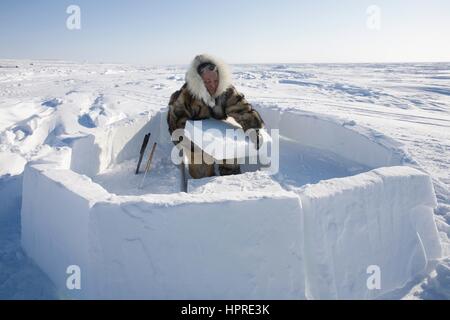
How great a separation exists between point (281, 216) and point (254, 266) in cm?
30

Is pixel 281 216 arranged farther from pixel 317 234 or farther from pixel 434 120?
→ pixel 434 120

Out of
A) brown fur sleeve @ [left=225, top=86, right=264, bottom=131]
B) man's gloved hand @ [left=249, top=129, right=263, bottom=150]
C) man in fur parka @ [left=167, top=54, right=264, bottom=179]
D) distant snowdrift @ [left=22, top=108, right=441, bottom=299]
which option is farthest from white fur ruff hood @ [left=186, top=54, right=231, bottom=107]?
distant snowdrift @ [left=22, top=108, right=441, bottom=299]

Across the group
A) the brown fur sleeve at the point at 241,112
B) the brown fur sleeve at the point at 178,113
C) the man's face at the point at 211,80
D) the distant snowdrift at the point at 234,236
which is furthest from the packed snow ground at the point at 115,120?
the man's face at the point at 211,80

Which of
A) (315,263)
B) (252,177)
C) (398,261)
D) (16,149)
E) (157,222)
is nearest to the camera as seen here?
(157,222)

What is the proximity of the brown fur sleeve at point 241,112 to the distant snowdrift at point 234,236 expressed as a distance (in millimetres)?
1272

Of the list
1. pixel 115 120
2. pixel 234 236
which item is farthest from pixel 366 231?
pixel 115 120

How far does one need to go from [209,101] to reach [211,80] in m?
0.24

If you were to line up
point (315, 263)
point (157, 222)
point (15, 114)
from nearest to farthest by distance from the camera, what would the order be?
point (157, 222) < point (315, 263) < point (15, 114)

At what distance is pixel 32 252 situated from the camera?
2332 millimetres

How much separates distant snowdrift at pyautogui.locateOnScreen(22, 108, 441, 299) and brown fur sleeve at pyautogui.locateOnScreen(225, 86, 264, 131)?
1.27 meters

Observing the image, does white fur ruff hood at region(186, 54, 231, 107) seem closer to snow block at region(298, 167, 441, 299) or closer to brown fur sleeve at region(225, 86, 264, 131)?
brown fur sleeve at region(225, 86, 264, 131)

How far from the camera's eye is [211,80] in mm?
3426

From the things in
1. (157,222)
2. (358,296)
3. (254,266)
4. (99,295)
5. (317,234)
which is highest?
(157,222)

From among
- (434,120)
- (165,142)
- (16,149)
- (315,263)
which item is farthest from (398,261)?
(434,120)
